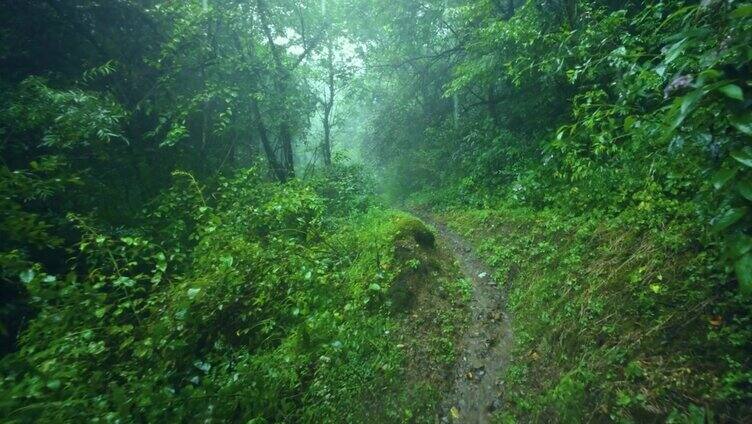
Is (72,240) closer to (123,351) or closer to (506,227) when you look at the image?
(123,351)

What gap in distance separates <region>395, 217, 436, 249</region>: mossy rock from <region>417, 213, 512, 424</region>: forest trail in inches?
47.7

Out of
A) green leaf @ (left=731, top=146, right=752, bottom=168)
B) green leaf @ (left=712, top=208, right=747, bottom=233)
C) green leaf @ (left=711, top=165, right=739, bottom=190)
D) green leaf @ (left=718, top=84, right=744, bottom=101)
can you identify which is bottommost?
green leaf @ (left=712, top=208, right=747, bottom=233)

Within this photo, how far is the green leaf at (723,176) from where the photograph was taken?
242 centimetres

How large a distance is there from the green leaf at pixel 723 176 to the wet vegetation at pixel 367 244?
0.06ft

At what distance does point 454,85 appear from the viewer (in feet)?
38.9

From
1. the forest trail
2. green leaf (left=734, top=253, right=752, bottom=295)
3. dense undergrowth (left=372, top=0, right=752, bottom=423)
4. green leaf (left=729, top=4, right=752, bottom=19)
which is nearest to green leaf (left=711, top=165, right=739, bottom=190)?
dense undergrowth (left=372, top=0, right=752, bottom=423)

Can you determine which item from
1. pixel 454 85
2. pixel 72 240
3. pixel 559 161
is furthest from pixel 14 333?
pixel 454 85

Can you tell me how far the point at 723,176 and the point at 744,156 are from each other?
0.16 m

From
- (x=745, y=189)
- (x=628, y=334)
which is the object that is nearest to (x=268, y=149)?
(x=628, y=334)

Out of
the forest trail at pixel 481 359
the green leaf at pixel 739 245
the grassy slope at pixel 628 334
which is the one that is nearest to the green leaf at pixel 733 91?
the green leaf at pixel 739 245

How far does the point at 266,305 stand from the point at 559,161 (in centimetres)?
757

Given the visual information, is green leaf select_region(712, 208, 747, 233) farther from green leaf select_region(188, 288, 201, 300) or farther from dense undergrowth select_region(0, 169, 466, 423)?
green leaf select_region(188, 288, 201, 300)

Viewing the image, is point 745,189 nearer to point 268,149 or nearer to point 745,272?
point 745,272

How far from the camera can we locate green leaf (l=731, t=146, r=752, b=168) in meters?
2.32
